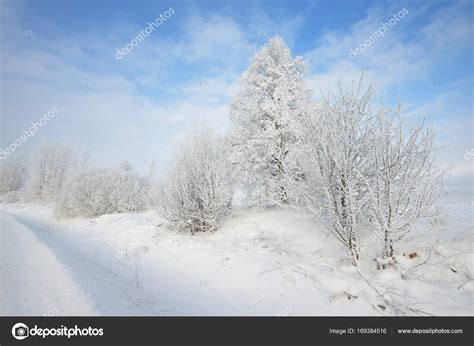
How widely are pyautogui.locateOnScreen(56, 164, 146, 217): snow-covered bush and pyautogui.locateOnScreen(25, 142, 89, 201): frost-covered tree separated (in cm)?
1687

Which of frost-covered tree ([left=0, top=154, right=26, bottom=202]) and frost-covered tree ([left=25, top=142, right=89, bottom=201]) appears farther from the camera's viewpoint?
frost-covered tree ([left=0, top=154, right=26, bottom=202])

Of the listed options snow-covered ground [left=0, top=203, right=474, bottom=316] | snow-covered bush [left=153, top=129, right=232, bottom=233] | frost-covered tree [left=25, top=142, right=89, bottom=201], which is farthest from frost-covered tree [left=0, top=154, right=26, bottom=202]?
snow-covered bush [left=153, top=129, right=232, bottom=233]

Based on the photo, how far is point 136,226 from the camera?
1284 cm

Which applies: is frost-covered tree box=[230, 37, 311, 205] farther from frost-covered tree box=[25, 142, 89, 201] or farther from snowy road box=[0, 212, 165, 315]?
frost-covered tree box=[25, 142, 89, 201]

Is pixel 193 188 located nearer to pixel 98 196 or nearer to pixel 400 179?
pixel 400 179

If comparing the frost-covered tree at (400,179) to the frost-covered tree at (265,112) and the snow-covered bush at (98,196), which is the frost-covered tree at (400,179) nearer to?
the frost-covered tree at (265,112)

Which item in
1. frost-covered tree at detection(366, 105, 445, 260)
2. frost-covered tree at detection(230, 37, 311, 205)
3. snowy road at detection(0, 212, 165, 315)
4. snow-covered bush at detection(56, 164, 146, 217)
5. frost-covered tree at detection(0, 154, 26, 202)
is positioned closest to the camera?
snowy road at detection(0, 212, 165, 315)

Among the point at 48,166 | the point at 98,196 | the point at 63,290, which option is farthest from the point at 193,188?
the point at 48,166

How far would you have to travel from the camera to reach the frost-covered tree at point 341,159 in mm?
5934

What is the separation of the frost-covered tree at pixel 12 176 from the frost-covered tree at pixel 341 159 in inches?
1855

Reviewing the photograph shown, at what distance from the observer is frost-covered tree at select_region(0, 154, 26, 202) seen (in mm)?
38728

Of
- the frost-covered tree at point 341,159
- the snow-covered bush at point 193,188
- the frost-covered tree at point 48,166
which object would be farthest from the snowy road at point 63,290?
the frost-covered tree at point 48,166
